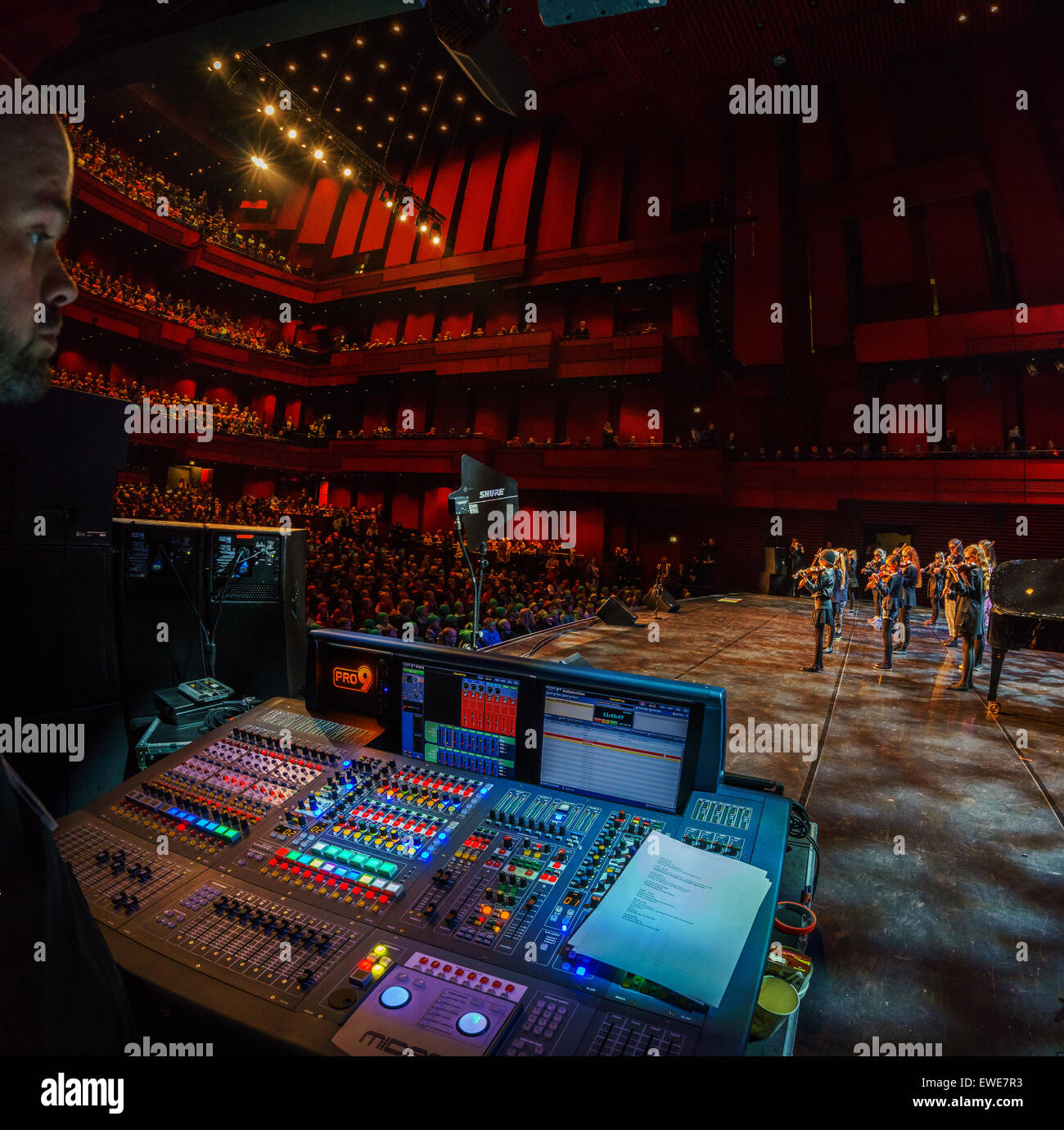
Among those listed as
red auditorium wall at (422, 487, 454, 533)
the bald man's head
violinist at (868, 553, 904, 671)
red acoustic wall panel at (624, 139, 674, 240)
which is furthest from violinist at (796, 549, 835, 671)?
red acoustic wall panel at (624, 139, 674, 240)

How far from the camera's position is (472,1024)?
1.04 metres

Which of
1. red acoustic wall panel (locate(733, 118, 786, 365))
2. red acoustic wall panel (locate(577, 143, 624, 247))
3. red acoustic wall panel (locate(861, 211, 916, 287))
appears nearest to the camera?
red acoustic wall panel (locate(861, 211, 916, 287))

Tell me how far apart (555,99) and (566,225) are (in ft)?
11.9

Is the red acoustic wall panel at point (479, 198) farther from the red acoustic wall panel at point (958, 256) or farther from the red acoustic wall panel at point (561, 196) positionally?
the red acoustic wall panel at point (958, 256)

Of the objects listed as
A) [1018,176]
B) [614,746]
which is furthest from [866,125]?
[614,746]

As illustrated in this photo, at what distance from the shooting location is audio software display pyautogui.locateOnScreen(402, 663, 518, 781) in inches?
73.3

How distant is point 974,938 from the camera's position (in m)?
2.24

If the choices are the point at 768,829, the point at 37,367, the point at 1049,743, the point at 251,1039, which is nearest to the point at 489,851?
the point at 251,1039

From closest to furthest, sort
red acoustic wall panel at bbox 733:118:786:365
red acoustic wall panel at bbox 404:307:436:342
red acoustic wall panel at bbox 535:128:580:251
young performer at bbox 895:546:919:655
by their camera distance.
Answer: young performer at bbox 895:546:919:655
red acoustic wall panel at bbox 733:118:786:365
red acoustic wall panel at bbox 535:128:580:251
red acoustic wall panel at bbox 404:307:436:342

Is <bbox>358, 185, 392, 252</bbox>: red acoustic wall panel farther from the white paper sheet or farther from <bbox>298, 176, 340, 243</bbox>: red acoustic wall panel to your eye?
the white paper sheet

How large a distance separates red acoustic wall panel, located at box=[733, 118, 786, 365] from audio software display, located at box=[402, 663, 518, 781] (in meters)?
19.1

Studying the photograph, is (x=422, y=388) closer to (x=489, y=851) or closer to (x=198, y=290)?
(x=198, y=290)

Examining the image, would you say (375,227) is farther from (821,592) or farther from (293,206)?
Result: (821,592)

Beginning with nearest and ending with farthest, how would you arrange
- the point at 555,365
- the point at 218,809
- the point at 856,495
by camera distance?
1. the point at 218,809
2. the point at 856,495
3. the point at 555,365
